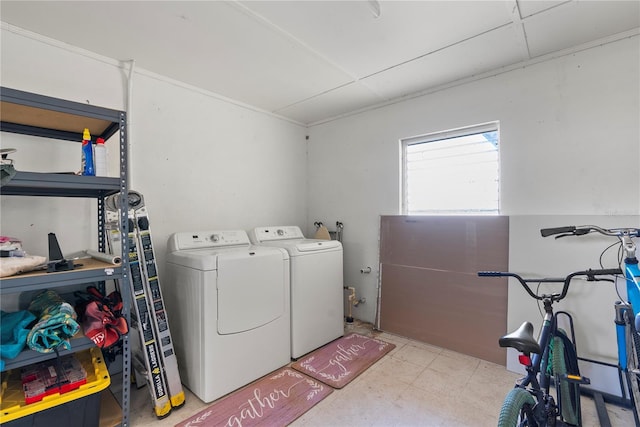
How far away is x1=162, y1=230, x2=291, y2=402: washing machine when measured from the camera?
1944mm

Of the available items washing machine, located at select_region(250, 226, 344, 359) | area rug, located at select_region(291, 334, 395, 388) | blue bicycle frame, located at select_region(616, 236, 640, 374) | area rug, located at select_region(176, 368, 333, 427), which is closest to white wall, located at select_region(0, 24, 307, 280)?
washing machine, located at select_region(250, 226, 344, 359)

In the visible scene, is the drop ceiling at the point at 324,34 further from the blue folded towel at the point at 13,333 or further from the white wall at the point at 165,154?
the blue folded towel at the point at 13,333

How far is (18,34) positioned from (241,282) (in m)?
2.14

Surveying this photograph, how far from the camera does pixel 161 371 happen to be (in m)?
1.89

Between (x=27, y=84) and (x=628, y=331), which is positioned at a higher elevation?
(x=27, y=84)

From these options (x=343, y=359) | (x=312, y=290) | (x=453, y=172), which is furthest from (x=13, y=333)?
(x=453, y=172)

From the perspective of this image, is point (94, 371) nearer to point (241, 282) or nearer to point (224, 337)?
point (224, 337)

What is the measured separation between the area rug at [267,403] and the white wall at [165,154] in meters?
1.21

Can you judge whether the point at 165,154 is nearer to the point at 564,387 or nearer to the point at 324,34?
the point at 324,34

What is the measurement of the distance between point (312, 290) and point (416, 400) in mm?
1122

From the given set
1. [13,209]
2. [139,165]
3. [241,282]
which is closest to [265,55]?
[139,165]

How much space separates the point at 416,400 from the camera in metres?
1.94

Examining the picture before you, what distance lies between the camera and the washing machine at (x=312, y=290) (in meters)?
2.49

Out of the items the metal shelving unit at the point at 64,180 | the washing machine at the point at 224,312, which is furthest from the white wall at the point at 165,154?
the washing machine at the point at 224,312
